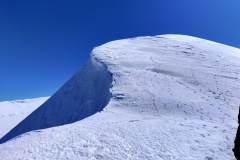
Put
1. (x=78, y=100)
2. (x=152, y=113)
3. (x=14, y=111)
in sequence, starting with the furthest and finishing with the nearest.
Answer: (x=14, y=111), (x=78, y=100), (x=152, y=113)

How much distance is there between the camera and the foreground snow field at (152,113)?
443 centimetres

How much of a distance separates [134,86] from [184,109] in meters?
2.30

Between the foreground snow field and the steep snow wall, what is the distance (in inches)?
3.4

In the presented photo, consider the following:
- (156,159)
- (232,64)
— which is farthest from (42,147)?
(232,64)

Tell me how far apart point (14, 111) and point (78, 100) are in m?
12.0

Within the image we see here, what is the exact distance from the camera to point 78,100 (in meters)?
10.2

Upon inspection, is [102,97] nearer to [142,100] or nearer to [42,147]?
[142,100]

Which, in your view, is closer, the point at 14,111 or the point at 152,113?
the point at 152,113

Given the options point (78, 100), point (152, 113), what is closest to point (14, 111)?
point (78, 100)

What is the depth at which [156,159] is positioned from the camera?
163 inches

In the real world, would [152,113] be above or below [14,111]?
above

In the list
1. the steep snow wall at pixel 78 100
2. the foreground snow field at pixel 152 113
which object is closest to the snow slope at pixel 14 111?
the steep snow wall at pixel 78 100

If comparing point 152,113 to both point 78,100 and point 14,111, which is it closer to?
point 78,100

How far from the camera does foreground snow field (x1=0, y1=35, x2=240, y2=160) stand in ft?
14.5
